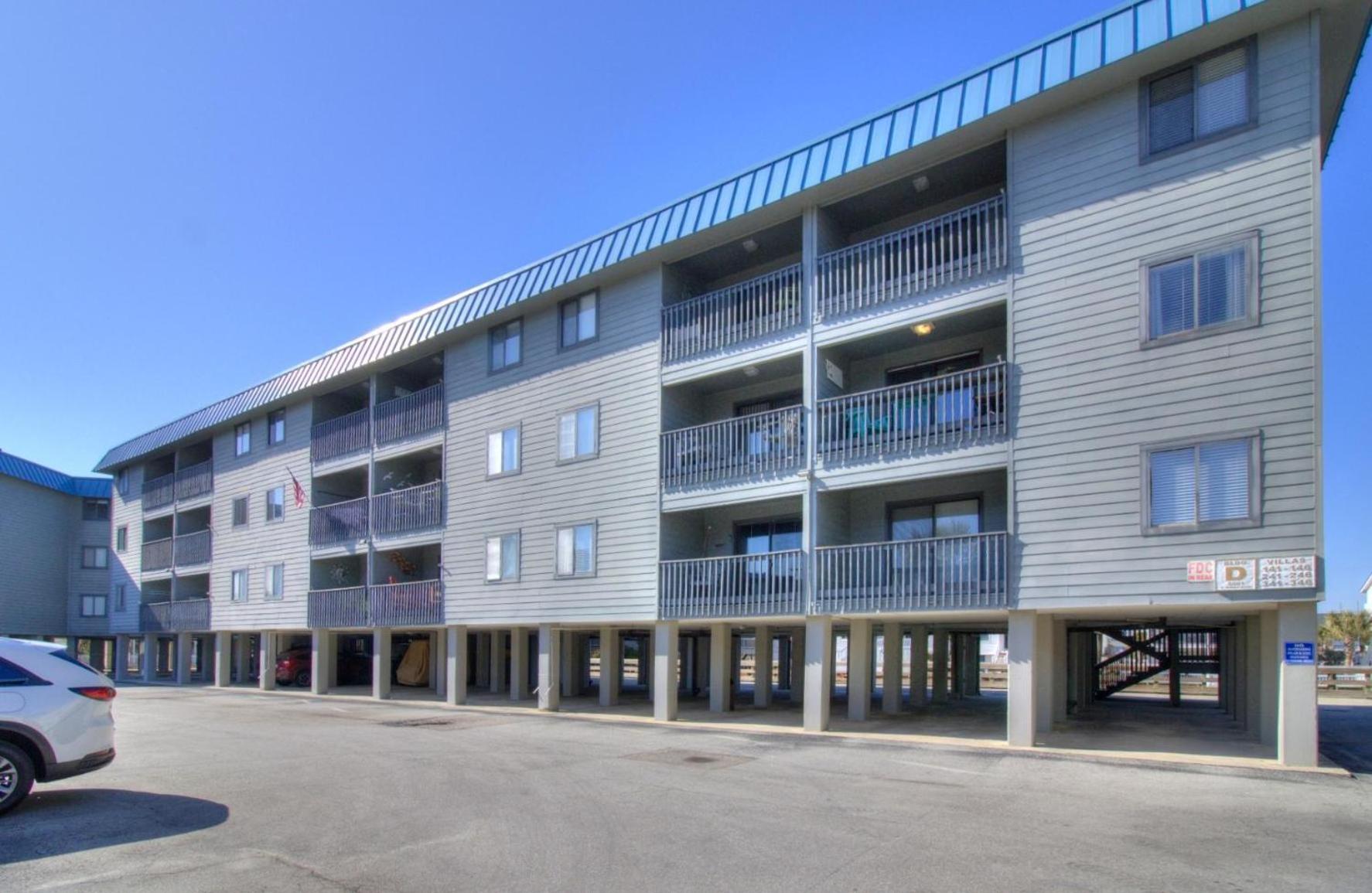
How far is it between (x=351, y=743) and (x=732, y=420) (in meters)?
9.65

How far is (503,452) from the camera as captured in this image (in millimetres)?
24266

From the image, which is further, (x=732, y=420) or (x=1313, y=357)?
(x=732, y=420)

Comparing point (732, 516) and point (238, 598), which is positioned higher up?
point (732, 516)

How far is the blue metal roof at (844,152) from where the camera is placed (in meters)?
13.6

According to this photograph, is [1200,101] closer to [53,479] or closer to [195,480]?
[195,480]

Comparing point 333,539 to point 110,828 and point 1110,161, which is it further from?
point 1110,161

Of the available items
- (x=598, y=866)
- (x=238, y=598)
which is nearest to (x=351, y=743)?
(x=598, y=866)

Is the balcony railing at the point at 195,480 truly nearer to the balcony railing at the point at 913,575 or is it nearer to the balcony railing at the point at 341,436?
the balcony railing at the point at 341,436

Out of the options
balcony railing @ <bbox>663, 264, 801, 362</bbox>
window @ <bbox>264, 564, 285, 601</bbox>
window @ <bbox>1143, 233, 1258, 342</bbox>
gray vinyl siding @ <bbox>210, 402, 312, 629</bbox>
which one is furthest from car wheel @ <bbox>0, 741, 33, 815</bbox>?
window @ <bbox>264, 564, 285, 601</bbox>

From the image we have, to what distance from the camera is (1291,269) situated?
1246cm

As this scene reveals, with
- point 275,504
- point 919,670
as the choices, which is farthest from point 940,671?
point 275,504

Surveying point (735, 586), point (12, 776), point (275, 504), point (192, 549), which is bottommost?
point (12, 776)

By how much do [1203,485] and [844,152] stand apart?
8634 millimetres

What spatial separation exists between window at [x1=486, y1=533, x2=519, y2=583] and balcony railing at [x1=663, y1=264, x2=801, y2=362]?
265 inches
